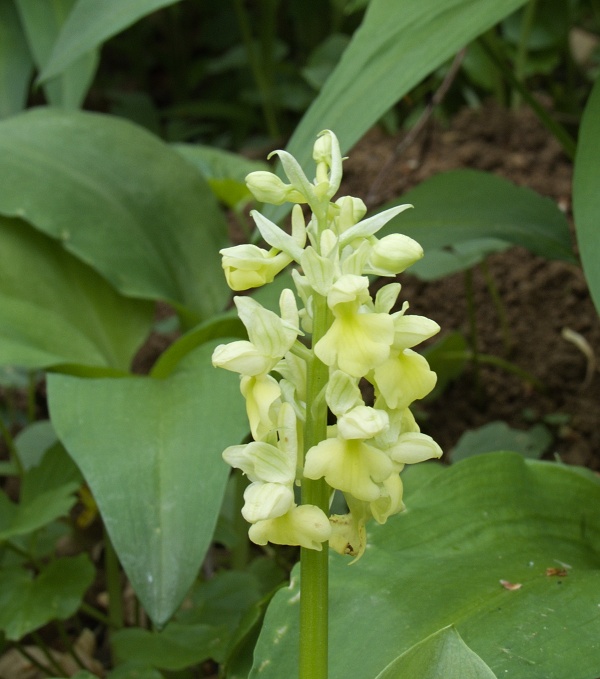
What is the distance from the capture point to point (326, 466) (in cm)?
56

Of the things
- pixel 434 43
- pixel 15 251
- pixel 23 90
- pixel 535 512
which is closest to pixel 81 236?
pixel 15 251

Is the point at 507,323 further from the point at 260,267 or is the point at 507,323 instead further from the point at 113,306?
the point at 260,267

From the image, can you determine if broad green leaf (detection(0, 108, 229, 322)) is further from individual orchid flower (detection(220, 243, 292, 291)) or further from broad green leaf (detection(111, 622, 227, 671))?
individual orchid flower (detection(220, 243, 292, 291))

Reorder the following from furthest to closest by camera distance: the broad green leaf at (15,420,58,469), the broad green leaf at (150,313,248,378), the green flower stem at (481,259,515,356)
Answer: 1. the green flower stem at (481,259,515,356)
2. the broad green leaf at (15,420,58,469)
3. the broad green leaf at (150,313,248,378)

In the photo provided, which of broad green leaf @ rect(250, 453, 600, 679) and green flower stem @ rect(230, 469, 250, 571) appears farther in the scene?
green flower stem @ rect(230, 469, 250, 571)

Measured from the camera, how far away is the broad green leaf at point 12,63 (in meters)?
2.31

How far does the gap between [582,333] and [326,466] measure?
1.33 meters

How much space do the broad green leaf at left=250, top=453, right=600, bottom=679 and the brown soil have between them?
58 centimetres

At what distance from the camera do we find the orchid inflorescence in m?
0.56

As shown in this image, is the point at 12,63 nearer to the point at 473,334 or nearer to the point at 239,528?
the point at 473,334

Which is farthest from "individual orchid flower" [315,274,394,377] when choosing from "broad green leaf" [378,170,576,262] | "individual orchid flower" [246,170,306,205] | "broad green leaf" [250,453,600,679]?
"broad green leaf" [378,170,576,262]

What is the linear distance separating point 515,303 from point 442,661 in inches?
54.5

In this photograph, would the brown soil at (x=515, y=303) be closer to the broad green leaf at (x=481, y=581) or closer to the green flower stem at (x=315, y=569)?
the broad green leaf at (x=481, y=581)

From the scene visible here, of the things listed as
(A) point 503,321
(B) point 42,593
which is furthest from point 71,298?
(A) point 503,321
